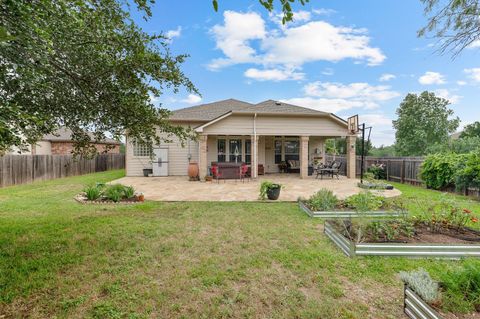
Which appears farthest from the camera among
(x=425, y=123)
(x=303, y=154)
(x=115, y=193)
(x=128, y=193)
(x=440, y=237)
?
(x=425, y=123)

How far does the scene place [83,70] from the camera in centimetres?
345

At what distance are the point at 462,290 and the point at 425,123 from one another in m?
40.8

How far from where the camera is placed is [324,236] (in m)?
4.69

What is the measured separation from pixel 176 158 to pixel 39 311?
1372cm

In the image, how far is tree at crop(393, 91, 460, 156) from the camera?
34.4 metres

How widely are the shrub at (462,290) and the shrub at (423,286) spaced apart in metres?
0.11

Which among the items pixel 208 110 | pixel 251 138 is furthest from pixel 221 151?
pixel 208 110

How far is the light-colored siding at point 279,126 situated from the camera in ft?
43.6

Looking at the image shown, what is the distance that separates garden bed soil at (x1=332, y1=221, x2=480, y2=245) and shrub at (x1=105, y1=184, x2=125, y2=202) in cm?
636

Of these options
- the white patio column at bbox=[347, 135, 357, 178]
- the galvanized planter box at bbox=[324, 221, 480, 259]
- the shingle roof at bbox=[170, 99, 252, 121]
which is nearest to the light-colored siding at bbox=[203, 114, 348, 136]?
the white patio column at bbox=[347, 135, 357, 178]

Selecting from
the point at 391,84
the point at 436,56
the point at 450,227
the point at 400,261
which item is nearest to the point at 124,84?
the point at 400,261

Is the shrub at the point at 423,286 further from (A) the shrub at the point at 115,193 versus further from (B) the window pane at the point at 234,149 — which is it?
(B) the window pane at the point at 234,149

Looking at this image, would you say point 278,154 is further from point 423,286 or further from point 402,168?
point 423,286

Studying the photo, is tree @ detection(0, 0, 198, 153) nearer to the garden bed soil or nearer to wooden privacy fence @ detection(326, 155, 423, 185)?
the garden bed soil
